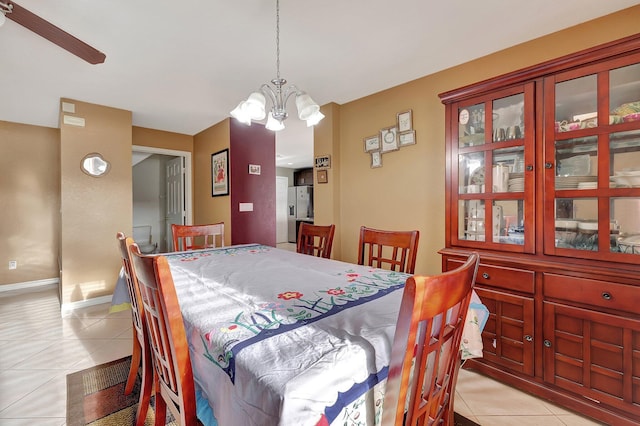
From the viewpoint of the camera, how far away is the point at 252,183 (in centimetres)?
409

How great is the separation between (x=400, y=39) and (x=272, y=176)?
274 centimetres

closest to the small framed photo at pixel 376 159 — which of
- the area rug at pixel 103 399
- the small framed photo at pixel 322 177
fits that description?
the small framed photo at pixel 322 177

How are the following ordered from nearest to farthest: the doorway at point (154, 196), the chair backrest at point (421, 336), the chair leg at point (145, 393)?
the chair backrest at point (421, 336), the chair leg at point (145, 393), the doorway at point (154, 196)

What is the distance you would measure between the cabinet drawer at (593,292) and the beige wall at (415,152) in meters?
0.90

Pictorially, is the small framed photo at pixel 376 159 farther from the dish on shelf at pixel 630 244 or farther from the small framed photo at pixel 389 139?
the dish on shelf at pixel 630 244

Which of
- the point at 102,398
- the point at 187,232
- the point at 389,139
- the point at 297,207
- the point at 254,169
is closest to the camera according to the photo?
the point at 102,398

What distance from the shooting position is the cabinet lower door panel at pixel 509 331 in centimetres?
168

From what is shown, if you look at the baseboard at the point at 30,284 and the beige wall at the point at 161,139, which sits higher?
the beige wall at the point at 161,139

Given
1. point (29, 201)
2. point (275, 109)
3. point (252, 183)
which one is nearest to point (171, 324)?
point (275, 109)

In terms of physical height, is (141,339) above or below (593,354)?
above

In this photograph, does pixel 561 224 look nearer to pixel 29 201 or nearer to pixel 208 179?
pixel 208 179

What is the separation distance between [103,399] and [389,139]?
2.91 metres

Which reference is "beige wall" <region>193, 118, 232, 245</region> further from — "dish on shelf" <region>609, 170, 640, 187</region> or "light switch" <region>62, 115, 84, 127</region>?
"dish on shelf" <region>609, 170, 640, 187</region>

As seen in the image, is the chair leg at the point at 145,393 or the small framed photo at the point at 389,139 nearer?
the chair leg at the point at 145,393
